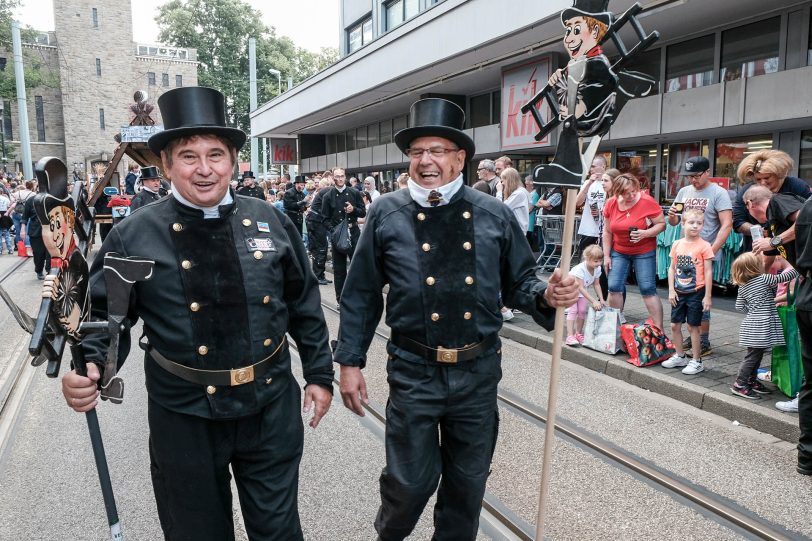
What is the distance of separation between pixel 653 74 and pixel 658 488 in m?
9.98

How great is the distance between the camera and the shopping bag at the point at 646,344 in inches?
235

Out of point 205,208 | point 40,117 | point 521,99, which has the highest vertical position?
point 40,117

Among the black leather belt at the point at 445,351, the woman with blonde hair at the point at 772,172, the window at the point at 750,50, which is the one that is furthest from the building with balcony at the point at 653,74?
the black leather belt at the point at 445,351

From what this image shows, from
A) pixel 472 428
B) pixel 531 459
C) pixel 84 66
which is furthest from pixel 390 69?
pixel 84 66

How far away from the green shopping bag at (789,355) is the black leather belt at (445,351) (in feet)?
10.4

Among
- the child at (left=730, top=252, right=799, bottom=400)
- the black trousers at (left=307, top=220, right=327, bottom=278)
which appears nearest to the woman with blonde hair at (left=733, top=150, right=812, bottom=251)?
the child at (left=730, top=252, right=799, bottom=400)

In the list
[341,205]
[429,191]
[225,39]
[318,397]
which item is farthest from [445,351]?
[225,39]

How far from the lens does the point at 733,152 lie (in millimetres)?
10750

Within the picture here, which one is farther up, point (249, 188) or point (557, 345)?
point (249, 188)

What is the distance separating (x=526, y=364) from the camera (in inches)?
253

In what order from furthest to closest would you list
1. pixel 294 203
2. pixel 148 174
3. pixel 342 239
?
A: pixel 294 203 → pixel 148 174 → pixel 342 239

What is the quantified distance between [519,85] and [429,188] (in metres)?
11.0

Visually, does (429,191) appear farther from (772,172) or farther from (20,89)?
(20,89)

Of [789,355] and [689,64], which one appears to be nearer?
[789,355]
